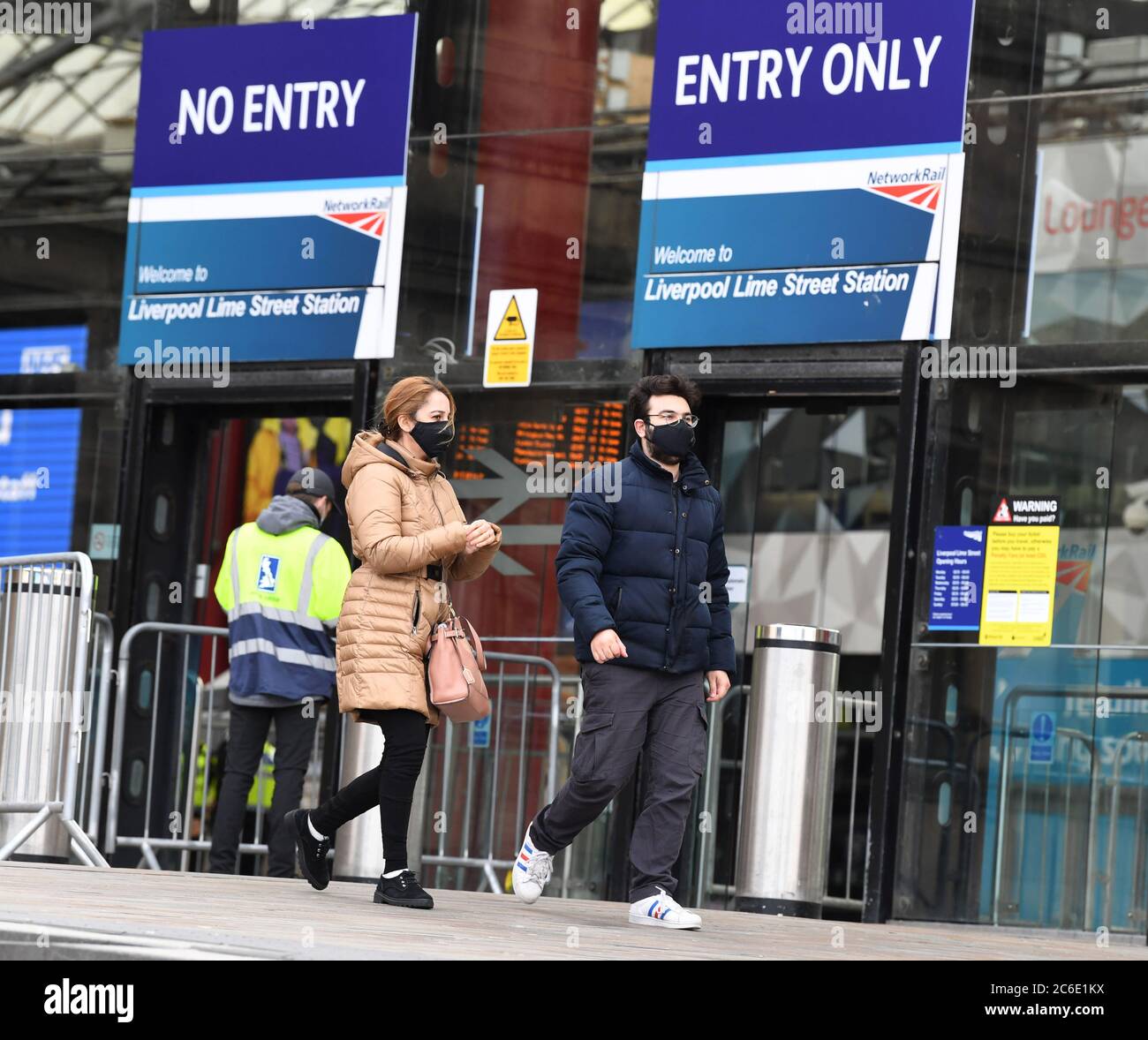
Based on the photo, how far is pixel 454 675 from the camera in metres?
7.96

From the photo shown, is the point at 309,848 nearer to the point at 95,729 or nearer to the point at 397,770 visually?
the point at 397,770

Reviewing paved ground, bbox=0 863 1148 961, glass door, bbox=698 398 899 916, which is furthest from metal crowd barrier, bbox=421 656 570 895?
glass door, bbox=698 398 899 916

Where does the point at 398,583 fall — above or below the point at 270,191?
below

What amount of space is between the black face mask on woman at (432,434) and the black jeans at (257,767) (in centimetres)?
302

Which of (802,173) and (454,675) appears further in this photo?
(802,173)

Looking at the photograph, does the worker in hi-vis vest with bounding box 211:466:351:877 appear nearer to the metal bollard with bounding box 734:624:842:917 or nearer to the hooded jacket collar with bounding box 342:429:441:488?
the metal bollard with bounding box 734:624:842:917

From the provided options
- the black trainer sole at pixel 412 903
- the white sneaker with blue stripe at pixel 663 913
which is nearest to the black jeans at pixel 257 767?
the black trainer sole at pixel 412 903

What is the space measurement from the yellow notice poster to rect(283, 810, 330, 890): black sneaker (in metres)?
3.56

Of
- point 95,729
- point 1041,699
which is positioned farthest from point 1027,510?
point 95,729

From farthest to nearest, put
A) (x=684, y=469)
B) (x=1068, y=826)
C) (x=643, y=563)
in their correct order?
(x=1068, y=826), (x=684, y=469), (x=643, y=563)

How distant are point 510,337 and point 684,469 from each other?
388cm

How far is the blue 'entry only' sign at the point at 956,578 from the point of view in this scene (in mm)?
10727

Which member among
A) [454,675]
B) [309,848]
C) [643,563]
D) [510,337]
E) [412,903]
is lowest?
[412,903]
